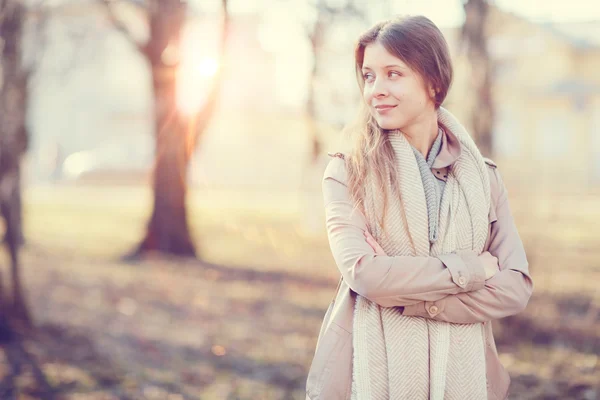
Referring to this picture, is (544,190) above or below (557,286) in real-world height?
above

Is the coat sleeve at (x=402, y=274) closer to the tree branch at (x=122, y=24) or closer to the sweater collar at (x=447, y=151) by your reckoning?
the sweater collar at (x=447, y=151)

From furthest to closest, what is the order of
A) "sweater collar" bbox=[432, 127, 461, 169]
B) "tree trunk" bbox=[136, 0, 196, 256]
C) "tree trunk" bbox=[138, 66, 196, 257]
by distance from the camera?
"tree trunk" bbox=[138, 66, 196, 257]
"tree trunk" bbox=[136, 0, 196, 256]
"sweater collar" bbox=[432, 127, 461, 169]

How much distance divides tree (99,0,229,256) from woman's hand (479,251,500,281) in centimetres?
879

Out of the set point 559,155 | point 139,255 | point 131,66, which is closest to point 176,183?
point 139,255

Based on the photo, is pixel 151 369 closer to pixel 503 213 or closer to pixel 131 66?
pixel 503 213

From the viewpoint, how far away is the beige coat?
7.26ft

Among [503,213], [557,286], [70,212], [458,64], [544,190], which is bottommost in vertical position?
[70,212]

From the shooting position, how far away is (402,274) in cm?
221

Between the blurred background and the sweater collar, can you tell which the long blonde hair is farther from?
the blurred background

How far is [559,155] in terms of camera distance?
1171 inches

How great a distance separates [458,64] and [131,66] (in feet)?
137

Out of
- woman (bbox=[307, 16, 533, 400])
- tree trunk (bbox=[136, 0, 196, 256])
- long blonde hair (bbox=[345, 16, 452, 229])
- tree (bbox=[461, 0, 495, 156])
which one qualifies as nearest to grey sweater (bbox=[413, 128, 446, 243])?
woman (bbox=[307, 16, 533, 400])

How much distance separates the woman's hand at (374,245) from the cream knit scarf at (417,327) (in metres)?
0.02

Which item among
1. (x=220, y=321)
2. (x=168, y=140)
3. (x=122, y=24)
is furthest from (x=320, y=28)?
(x=168, y=140)
